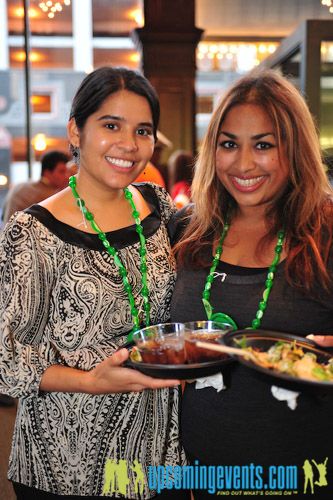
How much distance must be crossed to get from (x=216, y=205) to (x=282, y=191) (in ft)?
0.70

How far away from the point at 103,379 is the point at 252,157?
71 cm

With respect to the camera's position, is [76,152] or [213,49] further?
[213,49]

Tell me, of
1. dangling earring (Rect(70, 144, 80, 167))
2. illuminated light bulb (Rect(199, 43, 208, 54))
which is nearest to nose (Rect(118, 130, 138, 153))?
dangling earring (Rect(70, 144, 80, 167))

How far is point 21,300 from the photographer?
138 centimetres

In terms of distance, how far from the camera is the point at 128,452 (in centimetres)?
149

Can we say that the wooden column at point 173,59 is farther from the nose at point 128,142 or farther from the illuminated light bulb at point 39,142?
the nose at point 128,142

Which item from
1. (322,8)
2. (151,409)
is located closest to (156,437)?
(151,409)

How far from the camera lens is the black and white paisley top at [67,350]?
139 cm

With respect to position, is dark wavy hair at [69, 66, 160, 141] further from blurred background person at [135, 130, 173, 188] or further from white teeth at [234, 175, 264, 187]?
blurred background person at [135, 130, 173, 188]

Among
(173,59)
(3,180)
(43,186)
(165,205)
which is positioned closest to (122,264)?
(165,205)
